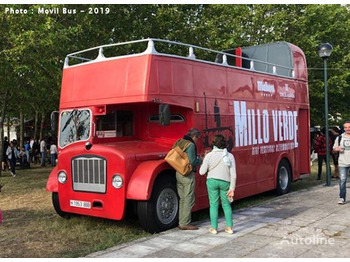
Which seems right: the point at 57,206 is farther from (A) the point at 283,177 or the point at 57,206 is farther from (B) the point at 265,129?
(A) the point at 283,177

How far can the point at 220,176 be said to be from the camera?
6.43 m

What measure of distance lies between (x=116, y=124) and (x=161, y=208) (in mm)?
2055

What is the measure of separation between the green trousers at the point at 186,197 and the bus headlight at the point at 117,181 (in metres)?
0.99

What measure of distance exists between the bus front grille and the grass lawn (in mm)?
776

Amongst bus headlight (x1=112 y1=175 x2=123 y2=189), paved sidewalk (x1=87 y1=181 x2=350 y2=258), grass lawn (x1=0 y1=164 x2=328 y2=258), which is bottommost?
grass lawn (x1=0 y1=164 x2=328 y2=258)

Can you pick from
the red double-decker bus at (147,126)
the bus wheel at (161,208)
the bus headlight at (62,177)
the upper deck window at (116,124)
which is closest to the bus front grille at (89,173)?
the red double-decker bus at (147,126)

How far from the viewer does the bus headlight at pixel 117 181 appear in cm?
687

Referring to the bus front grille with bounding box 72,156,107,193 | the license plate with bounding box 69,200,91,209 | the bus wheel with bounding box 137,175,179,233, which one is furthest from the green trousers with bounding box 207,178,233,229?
the license plate with bounding box 69,200,91,209

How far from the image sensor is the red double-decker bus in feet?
22.9

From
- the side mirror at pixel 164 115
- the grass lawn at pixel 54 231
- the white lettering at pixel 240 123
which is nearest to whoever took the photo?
the grass lawn at pixel 54 231

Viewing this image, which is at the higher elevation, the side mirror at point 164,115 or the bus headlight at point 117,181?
the side mirror at point 164,115

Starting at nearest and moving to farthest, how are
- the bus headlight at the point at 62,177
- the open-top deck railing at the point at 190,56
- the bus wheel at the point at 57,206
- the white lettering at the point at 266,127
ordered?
1. the open-top deck railing at the point at 190,56
2. the bus headlight at the point at 62,177
3. the bus wheel at the point at 57,206
4. the white lettering at the point at 266,127

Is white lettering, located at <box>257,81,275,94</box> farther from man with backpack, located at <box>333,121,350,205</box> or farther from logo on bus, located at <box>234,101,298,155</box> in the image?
man with backpack, located at <box>333,121,350,205</box>

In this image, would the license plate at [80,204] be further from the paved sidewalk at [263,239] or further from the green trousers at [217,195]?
the green trousers at [217,195]
